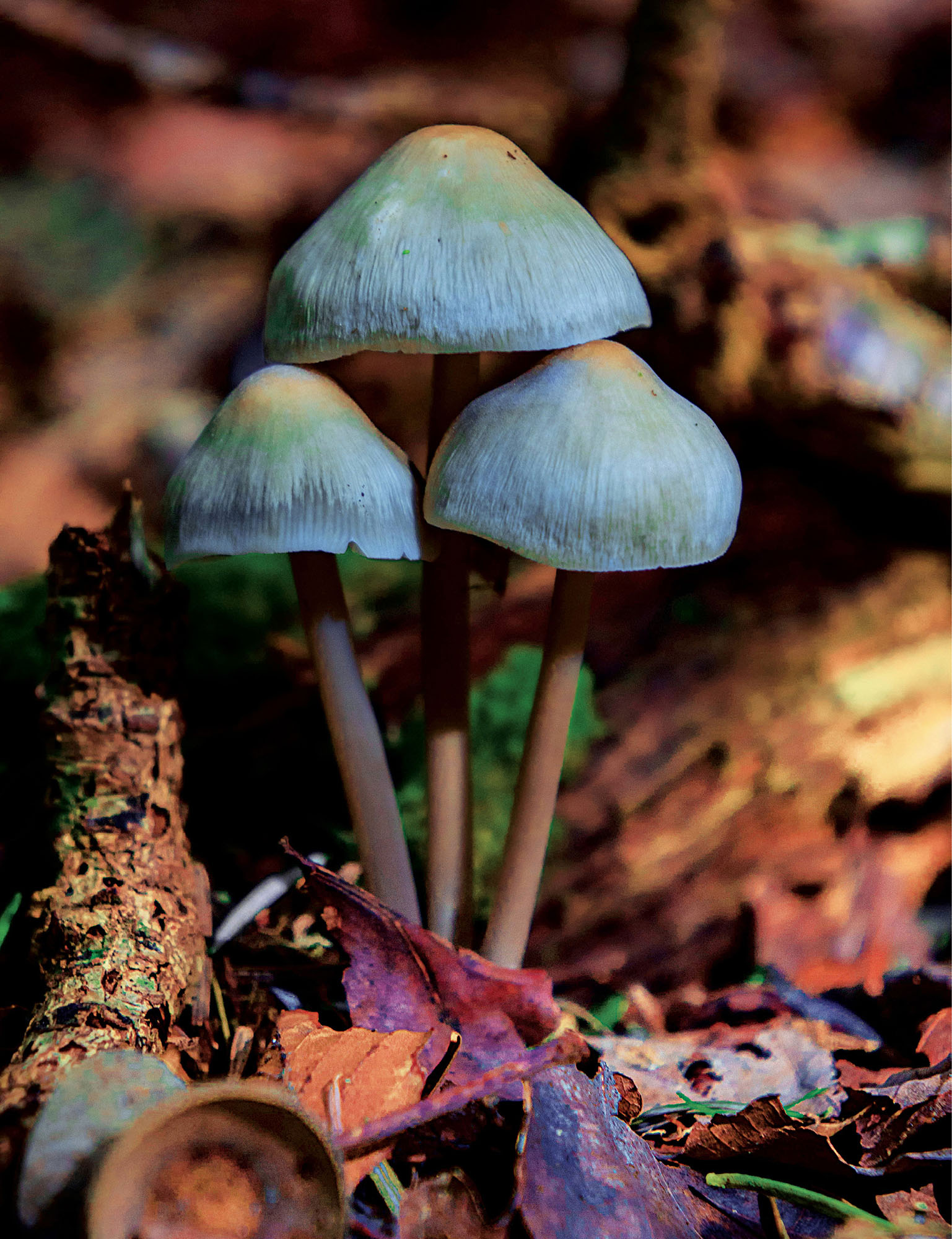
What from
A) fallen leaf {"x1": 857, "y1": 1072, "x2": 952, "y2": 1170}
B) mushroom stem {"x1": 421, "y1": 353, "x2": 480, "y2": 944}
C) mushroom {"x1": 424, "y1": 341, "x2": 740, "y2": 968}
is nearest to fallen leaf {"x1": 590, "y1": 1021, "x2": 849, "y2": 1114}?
fallen leaf {"x1": 857, "y1": 1072, "x2": 952, "y2": 1170}

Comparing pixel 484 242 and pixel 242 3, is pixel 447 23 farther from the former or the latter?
pixel 484 242

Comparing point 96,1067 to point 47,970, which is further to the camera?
point 47,970

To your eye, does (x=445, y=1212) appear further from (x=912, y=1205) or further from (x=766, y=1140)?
(x=912, y=1205)

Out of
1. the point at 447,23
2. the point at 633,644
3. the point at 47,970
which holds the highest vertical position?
the point at 447,23

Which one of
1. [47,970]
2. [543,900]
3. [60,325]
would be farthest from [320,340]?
[60,325]

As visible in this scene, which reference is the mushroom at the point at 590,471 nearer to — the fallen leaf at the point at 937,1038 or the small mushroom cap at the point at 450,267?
the small mushroom cap at the point at 450,267

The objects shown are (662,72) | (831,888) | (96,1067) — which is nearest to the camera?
(96,1067)

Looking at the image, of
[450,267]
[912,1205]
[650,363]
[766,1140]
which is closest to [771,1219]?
[766,1140]

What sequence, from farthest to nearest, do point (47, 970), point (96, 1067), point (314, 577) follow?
point (314, 577)
point (47, 970)
point (96, 1067)
